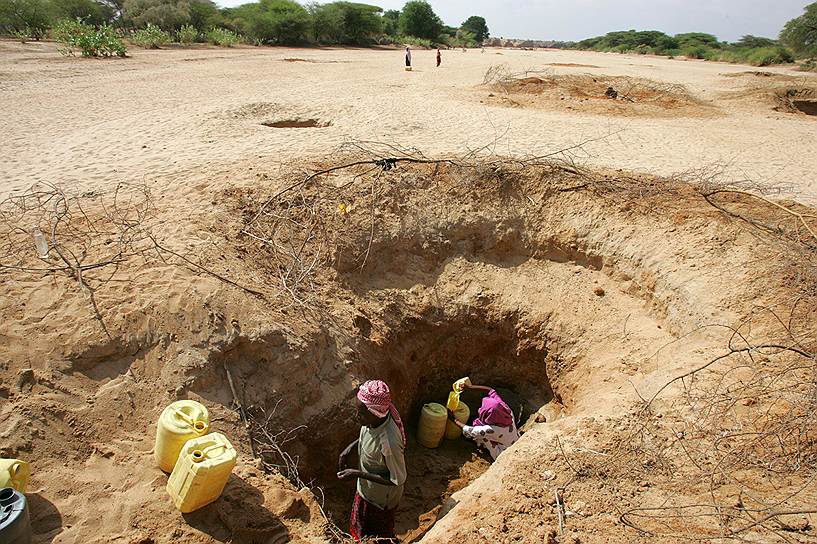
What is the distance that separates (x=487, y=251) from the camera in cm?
610

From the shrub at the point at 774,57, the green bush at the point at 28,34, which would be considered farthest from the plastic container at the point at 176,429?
the shrub at the point at 774,57

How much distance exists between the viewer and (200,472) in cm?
280

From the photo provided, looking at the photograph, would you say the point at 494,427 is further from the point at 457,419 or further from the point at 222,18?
the point at 222,18

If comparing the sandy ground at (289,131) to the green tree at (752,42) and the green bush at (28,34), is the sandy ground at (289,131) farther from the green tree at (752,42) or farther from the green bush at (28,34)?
the green tree at (752,42)

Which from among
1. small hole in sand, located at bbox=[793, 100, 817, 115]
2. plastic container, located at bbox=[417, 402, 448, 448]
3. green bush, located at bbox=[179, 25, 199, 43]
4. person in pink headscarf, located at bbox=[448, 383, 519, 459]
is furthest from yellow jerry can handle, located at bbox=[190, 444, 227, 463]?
green bush, located at bbox=[179, 25, 199, 43]

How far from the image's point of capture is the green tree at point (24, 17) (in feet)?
79.0

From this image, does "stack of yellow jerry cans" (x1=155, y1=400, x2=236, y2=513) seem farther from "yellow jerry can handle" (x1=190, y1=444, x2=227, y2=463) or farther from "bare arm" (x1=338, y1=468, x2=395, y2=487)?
"bare arm" (x1=338, y1=468, x2=395, y2=487)

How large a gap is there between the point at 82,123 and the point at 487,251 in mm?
8316

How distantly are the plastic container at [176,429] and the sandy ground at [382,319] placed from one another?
16 centimetres

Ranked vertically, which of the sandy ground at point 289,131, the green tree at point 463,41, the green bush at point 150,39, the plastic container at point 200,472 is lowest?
the plastic container at point 200,472

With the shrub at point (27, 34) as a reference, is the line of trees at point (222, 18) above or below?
above

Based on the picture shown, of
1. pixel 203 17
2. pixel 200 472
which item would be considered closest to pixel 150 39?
pixel 203 17

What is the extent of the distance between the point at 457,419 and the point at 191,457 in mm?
3406

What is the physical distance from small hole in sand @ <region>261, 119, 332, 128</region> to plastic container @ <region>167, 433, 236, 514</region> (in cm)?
824
